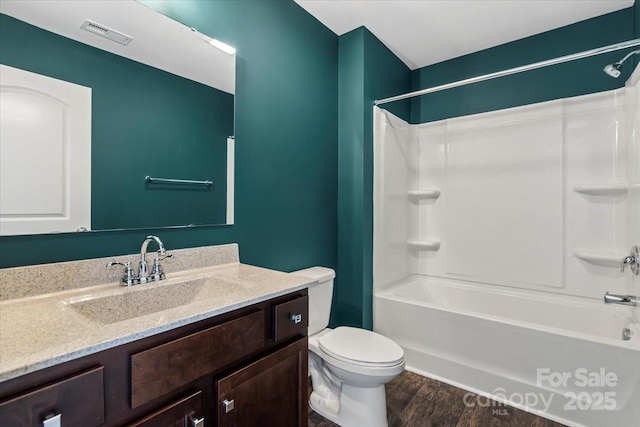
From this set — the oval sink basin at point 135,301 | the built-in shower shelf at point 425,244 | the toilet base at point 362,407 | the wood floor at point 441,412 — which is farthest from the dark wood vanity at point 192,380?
the built-in shower shelf at point 425,244

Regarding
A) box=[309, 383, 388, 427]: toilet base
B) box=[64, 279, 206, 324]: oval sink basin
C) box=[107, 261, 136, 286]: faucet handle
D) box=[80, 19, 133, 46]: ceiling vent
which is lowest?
box=[309, 383, 388, 427]: toilet base

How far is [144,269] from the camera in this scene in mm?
1221

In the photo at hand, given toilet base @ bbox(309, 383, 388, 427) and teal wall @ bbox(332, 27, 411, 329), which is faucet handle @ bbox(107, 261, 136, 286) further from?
teal wall @ bbox(332, 27, 411, 329)

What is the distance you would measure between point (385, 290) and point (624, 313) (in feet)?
5.02

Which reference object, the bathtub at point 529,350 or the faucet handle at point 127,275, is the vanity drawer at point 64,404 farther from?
the bathtub at point 529,350

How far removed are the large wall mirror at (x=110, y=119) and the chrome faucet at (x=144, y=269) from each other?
11cm

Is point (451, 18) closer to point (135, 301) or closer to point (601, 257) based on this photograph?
point (601, 257)

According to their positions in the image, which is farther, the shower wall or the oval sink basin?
the shower wall

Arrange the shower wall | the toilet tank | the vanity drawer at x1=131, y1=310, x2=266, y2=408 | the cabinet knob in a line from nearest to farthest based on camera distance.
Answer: the vanity drawer at x1=131, y1=310, x2=266, y2=408 → the cabinet knob → the toilet tank → the shower wall

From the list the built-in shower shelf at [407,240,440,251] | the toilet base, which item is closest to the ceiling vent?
the toilet base

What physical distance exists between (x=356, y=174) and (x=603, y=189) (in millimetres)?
1698

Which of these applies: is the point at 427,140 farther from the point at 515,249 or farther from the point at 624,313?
the point at 624,313

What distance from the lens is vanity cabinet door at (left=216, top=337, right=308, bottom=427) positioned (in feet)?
3.18

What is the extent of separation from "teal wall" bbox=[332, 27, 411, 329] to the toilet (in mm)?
425
